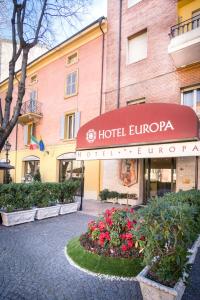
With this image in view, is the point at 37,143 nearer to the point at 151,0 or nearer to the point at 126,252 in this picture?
the point at 151,0

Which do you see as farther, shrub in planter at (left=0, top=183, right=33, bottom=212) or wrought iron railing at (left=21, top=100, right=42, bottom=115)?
wrought iron railing at (left=21, top=100, right=42, bottom=115)

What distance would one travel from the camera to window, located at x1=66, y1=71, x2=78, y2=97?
635 inches

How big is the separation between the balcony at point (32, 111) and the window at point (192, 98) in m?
11.7

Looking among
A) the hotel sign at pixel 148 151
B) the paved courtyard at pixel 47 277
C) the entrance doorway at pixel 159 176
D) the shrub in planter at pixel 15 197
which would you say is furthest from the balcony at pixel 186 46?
the shrub in planter at pixel 15 197

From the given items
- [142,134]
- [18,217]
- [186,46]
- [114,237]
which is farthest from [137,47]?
[114,237]

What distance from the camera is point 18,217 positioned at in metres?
7.61

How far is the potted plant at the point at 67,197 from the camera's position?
9.39 metres

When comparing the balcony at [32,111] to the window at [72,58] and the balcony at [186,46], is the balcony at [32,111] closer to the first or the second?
the window at [72,58]

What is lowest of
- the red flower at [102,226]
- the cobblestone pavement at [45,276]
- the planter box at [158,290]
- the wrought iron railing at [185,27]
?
the cobblestone pavement at [45,276]

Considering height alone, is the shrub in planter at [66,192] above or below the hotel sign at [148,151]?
below

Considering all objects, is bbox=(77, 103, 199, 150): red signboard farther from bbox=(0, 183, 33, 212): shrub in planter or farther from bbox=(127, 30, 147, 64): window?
bbox=(127, 30, 147, 64): window

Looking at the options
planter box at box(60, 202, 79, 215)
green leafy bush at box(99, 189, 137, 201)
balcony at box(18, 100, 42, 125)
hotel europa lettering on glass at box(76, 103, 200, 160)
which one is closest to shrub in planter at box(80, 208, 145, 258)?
hotel europa lettering on glass at box(76, 103, 200, 160)

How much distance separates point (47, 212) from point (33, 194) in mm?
878

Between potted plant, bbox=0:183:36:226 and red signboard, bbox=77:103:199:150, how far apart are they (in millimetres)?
2954
